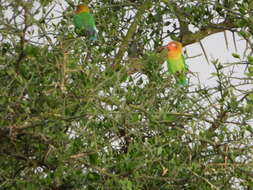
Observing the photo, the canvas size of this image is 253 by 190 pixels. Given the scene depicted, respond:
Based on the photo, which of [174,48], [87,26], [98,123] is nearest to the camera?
[98,123]

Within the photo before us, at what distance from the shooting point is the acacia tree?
2.70 m

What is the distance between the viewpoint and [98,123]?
3.07 m

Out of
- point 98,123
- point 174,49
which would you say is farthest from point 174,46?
point 98,123

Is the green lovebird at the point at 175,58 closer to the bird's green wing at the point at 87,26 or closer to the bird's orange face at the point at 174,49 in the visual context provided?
the bird's orange face at the point at 174,49

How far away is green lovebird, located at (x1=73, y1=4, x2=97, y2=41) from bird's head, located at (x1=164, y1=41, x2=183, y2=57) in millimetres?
367

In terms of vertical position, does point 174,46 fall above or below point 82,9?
below

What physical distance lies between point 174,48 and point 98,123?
118 cm

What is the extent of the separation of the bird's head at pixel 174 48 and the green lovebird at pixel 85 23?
1.21ft

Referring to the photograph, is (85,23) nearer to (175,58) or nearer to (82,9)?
(82,9)

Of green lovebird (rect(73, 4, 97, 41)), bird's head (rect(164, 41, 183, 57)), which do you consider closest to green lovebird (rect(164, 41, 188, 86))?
bird's head (rect(164, 41, 183, 57))

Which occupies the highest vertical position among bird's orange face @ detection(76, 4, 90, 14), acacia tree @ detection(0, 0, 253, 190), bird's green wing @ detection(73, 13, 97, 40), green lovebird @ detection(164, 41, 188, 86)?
bird's orange face @ detection(76, 4, 90, 14)

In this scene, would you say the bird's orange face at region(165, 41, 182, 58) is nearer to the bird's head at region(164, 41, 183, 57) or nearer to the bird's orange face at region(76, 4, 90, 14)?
the bird's head at region(164, 41, 183, 57)

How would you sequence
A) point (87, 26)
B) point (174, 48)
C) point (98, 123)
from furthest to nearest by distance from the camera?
point (174, 48) < point (87, 26) < point (98, 123)

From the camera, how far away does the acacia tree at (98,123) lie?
8.84 ft
